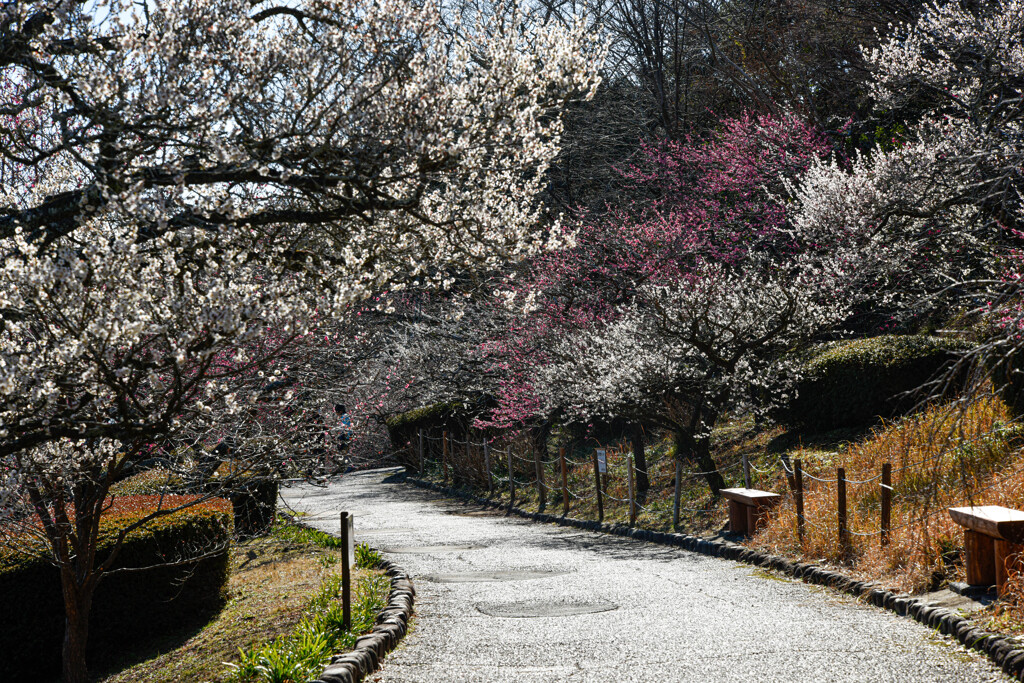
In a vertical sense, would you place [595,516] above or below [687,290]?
below

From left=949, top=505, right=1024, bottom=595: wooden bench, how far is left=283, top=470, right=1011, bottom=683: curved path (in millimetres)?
710

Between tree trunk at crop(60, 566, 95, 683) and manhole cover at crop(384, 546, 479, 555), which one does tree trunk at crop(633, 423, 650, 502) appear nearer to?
manhole cover at crop(384, 546, 479, 555)

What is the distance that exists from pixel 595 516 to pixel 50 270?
12974mm

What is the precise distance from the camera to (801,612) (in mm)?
8148

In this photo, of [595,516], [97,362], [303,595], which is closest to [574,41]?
[97,362]

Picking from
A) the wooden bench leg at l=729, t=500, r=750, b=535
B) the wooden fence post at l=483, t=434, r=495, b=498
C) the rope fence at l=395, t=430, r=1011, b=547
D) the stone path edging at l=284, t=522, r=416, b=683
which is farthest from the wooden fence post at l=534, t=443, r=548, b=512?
the stone path edging at l=284, t=522, r=416, b=683

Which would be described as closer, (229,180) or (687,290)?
(229,180)

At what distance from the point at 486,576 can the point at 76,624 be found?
4.99m

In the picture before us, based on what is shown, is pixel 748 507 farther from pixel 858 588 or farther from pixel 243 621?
pixel 243 621

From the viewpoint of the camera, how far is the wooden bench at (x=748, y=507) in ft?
39.4

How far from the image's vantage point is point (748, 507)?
12258mm

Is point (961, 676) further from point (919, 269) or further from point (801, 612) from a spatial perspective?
point (919, 269)

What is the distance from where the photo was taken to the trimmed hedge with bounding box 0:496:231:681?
8484 mm

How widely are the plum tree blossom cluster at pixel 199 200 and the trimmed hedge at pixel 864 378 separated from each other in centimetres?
924
